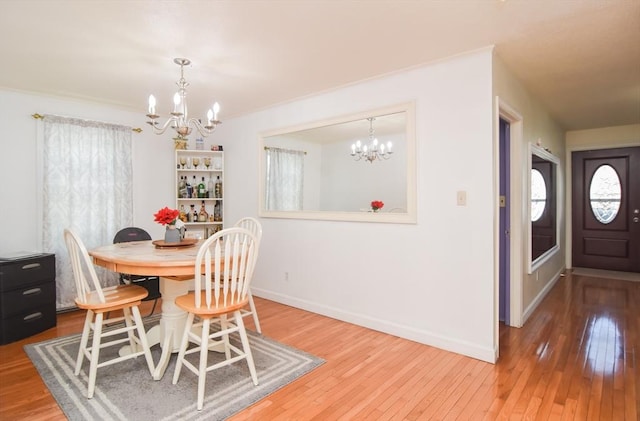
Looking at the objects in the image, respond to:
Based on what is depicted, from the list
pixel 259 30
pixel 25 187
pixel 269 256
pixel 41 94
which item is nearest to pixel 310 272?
pixel 269 256

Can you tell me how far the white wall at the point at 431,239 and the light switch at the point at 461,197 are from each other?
0.03 metres

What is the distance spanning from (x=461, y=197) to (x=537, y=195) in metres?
1.91

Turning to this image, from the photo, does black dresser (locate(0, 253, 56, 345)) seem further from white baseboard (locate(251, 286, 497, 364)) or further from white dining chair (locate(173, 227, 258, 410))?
white baseboard (locate(251, 286, 497, 364))

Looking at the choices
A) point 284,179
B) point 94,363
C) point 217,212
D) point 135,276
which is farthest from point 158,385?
point 217,212

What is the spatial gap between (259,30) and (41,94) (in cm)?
287

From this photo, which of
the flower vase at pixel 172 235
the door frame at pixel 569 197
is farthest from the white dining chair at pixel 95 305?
the door frame at pixel 569 197

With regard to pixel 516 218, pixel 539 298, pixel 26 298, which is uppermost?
pixel 516 218

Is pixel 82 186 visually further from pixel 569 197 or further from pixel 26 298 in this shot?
pixel 569 197

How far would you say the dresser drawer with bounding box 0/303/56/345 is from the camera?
294 centimetres

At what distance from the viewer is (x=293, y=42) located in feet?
8.22

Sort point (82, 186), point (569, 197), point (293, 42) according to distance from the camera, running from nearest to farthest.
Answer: point (293, 42), point (82, 186), point (569, 197)

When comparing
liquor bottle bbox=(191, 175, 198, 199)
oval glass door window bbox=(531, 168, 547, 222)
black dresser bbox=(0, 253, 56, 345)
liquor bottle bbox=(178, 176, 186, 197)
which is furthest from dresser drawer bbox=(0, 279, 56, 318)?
oval glass door window bbox=(531, 168, 547, 222)

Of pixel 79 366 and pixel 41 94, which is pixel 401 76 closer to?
pixel 79 366

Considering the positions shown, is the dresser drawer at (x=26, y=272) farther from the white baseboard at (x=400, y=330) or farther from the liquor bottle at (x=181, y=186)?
the white baseboard at (x=400, y=330)
